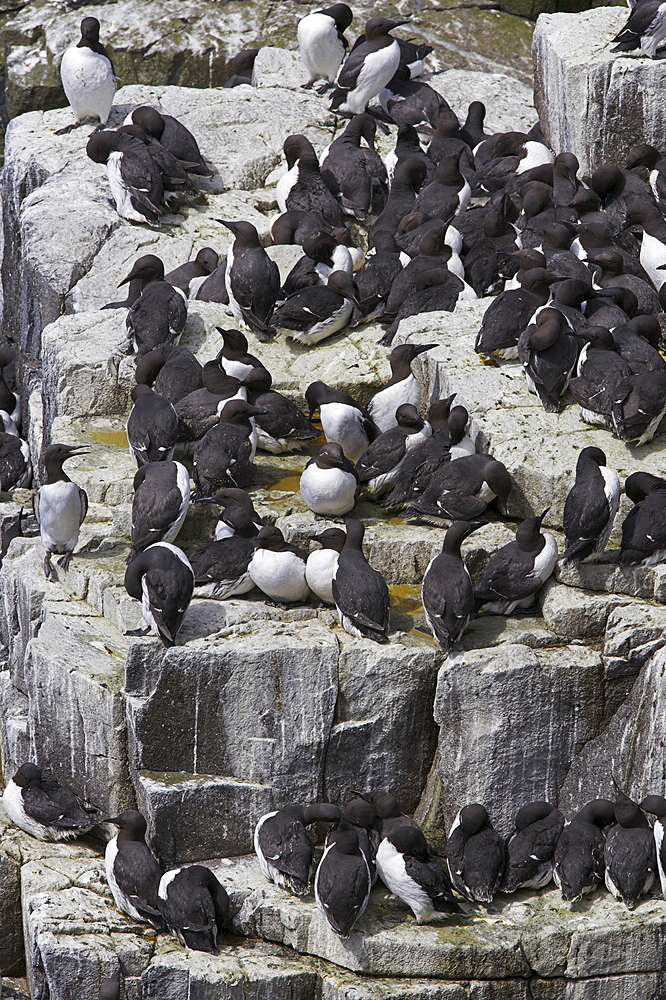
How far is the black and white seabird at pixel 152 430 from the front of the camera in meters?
8.80

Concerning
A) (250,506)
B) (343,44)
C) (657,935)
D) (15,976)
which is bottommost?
(15,976)

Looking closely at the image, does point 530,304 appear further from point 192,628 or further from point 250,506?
point 192,628

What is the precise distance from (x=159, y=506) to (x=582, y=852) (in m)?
3.13

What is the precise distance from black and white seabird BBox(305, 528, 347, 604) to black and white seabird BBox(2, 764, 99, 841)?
184cm

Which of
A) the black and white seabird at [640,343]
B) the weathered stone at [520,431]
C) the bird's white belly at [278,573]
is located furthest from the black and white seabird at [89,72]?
the bird's white belly at [278,573]

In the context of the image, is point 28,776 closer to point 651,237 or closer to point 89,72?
point 651,237

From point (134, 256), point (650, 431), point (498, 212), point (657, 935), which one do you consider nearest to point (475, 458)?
point (650, 431)

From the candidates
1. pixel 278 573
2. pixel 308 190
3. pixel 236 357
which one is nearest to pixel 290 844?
pixel 278 573

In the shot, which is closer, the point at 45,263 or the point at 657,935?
the point at 657,935

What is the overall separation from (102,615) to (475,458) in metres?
2.50

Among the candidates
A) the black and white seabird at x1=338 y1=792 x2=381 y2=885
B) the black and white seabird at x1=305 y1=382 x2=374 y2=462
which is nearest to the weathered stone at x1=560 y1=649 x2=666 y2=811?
the black and white seabird at x1=338 y1=792 x2=381 y2=885

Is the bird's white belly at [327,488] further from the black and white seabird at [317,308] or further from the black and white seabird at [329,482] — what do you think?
the black and white seabird at [317,308]

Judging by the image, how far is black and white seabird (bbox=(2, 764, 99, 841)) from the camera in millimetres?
7930

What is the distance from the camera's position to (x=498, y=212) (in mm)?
11648
